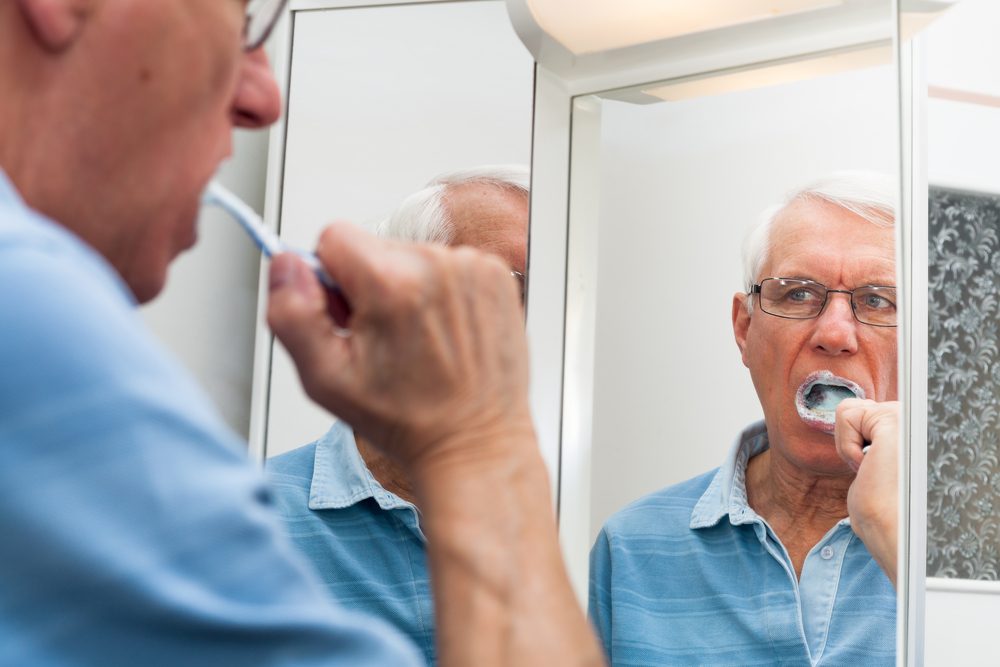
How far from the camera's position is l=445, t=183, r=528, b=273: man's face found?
1323 millimetres

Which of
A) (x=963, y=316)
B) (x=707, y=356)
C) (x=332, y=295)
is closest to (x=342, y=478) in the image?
(x=707, y=356)

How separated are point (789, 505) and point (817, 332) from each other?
171mm

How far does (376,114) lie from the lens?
153cm

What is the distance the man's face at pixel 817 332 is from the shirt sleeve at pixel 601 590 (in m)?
0.21

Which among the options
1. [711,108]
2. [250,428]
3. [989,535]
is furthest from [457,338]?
[989,535]

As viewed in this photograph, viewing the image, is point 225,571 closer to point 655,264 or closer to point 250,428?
point 655,264

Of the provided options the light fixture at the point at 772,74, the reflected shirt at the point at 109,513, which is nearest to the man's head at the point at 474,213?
the light fixture at the point at 772,74

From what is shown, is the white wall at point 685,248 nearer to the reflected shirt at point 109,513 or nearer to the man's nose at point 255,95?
the man's nose at point 255,95

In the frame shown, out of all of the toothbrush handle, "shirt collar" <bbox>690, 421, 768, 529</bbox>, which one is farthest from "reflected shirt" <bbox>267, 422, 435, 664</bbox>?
the toothbrush handle

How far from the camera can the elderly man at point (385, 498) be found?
1336 millimetres

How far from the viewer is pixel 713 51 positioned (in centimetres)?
117

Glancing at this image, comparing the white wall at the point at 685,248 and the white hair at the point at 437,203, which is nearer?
the white wall at the point at 685,248

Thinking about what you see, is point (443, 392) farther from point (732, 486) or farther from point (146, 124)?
point (732, 486)

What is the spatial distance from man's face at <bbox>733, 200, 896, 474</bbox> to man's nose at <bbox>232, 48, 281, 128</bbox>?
0.72m
